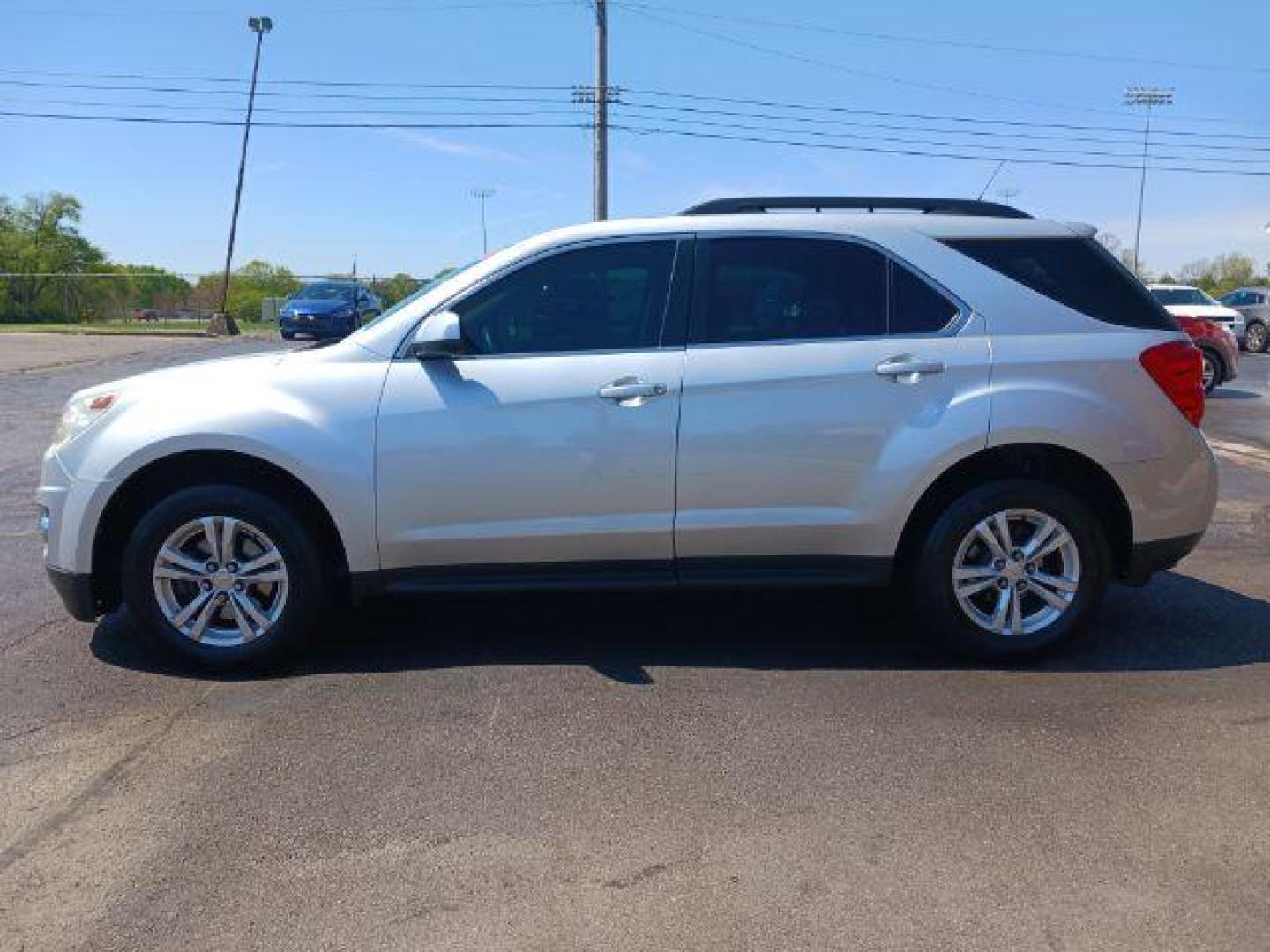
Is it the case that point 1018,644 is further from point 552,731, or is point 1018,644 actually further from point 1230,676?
point 552,731

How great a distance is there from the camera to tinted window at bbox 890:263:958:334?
4570 mm

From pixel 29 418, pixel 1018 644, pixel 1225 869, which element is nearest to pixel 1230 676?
pixel 1018 644

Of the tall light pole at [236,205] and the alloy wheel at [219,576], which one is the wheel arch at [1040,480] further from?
the tall light pole at [236,205]

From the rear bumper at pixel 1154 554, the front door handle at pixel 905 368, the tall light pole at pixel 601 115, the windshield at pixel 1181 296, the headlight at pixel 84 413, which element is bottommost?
the rear bumper at pixel 1154 554

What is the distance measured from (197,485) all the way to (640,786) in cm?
227

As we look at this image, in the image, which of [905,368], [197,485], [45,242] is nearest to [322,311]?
[197,485]

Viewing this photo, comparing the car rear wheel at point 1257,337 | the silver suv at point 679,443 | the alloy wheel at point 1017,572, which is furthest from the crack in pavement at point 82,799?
the car rear wheel at point 1257,337

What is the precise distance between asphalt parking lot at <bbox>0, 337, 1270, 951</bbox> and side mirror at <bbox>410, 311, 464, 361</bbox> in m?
1.30

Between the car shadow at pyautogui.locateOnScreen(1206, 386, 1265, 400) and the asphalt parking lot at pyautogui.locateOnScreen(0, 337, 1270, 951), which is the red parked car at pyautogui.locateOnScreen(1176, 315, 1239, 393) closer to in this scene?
the car shadow at pyautogui.locateOnScreen(1206, 386, 1265, 400)

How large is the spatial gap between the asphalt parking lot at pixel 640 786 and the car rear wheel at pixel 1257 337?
92.2 feet

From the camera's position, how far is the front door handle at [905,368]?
176 inches

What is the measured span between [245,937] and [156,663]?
2209mm

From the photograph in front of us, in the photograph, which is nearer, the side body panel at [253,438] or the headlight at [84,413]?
the side body panel at [253,438]

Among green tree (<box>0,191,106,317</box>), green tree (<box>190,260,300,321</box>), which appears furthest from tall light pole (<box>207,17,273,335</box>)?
green tree (<box>0,191,106,317</box>)
